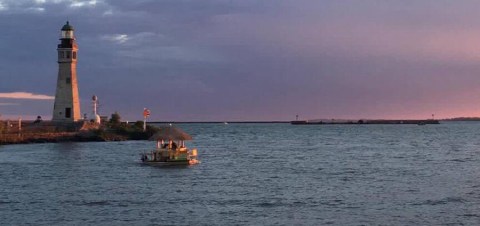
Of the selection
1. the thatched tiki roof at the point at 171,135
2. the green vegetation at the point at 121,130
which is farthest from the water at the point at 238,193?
the green vegetation at the point at 121,130

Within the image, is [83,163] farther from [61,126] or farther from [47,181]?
[61,126]

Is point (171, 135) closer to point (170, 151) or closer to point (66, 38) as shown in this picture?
point (170, 151)

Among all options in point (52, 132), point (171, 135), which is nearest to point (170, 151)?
point (171, 135)

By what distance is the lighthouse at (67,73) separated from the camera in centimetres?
9175

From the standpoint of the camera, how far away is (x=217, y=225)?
1154 inches

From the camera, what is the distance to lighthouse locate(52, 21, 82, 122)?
91750 mm

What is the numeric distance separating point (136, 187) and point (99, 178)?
7.16 meters

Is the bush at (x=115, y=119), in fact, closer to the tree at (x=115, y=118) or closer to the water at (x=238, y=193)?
the tree at (x=115, y=118)

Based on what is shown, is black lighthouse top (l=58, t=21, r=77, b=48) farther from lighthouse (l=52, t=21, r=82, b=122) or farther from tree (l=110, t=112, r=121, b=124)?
tree (l=110, t=112, r=121, b=124)

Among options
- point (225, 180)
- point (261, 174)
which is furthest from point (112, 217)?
point (261, 174)

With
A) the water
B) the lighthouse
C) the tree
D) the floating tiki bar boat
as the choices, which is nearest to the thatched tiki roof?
the floating tiki bar boat

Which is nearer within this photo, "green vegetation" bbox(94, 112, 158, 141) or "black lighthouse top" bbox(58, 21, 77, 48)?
"black lighthouse top" bbox(58, 21, 77, 48)

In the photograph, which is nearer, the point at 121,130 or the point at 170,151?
the point at 170,151

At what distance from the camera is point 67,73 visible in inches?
3620
